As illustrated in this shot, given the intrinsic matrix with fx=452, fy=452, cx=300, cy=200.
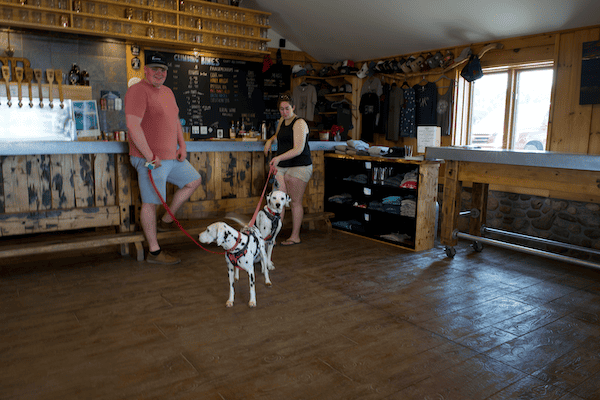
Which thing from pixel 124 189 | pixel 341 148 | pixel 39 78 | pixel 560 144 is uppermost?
pixel 39 78

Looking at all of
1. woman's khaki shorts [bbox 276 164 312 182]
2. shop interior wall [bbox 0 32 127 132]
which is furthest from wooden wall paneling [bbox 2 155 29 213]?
shop interior wall [bbox 0 32 127 132]

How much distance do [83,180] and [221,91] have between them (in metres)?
4.00

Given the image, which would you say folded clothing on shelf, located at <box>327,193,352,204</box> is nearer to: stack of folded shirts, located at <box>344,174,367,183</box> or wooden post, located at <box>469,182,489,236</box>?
stack of folded shirts, located at <box>344,174,367,183</box>

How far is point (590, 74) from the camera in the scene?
5.17 metres

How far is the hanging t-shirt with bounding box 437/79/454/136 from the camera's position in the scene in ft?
22.3

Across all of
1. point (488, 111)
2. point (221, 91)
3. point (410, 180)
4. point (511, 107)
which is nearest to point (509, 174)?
point (410, 180)

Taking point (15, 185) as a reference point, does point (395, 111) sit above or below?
above

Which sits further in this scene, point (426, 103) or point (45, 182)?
point (426, 103)

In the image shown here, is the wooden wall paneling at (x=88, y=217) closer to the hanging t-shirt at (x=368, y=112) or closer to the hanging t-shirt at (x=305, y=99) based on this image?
the hanging t-shirt at (x=305, y=99)

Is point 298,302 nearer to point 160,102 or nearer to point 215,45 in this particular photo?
point 160,102

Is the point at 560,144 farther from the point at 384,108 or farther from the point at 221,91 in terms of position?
the point at 221,91

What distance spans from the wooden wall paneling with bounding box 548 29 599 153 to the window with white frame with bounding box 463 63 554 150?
251 mm

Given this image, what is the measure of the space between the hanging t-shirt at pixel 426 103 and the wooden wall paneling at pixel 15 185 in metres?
5.54

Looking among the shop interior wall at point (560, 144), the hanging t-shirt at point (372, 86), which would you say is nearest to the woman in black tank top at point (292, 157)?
the shop interior wall at point (560, 144)
